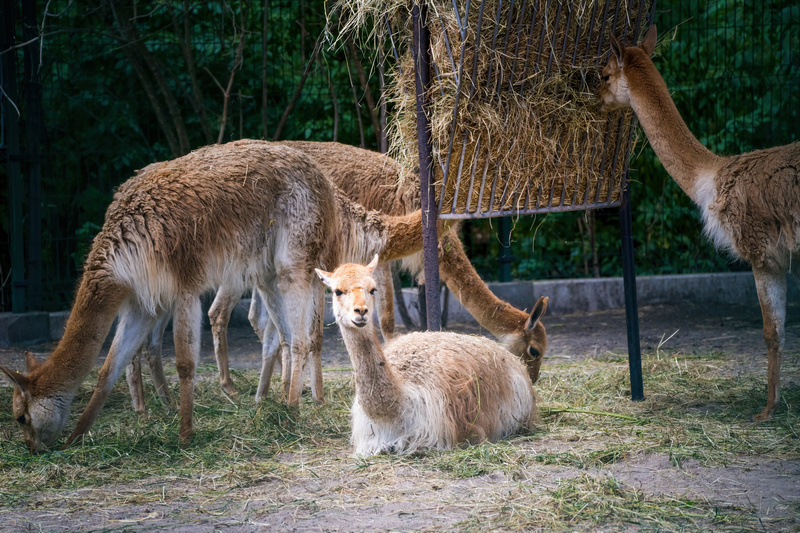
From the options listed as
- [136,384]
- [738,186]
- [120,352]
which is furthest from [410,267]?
[738,186]

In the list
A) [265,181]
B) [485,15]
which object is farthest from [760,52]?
[265,181]

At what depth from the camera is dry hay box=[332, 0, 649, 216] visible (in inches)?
173

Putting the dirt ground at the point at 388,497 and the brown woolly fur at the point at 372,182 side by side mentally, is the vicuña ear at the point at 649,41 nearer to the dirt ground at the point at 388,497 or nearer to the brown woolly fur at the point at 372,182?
the brown woolly fur at the point at 372,182

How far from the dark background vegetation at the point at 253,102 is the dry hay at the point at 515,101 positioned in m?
2.93

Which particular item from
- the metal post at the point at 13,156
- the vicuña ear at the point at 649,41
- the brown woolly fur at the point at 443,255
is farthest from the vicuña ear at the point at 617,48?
the metal post at the point at 13,156

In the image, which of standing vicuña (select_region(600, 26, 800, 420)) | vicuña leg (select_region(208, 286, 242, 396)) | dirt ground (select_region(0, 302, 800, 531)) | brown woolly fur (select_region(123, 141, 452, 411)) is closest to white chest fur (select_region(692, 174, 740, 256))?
standing vicuña (select_region(600, 26, 800, 420))

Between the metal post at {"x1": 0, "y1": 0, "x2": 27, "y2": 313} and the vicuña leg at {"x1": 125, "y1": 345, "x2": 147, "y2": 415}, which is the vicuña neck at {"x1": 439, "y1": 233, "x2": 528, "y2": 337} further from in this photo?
the metal post at {"x1": 0, "y1": 0, "x2": 27, "y2": 313}

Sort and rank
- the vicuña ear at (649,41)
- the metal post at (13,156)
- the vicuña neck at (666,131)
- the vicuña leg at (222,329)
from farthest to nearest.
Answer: the metal post at (13,156)
the vicuña leg at (222,329)
the vicuña ear at (649,41)
the vicuña neck at (666,131)

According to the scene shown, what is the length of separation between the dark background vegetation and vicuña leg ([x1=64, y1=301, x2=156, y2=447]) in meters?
3.53

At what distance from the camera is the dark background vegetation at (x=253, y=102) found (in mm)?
7883

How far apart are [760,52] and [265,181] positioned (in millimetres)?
6354

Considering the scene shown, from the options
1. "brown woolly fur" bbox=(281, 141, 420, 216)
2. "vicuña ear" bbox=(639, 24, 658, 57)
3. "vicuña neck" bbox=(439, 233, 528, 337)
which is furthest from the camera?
"brown woolly fur" bbox=(281, 141, 420, 216)

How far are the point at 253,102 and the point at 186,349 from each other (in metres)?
5.17

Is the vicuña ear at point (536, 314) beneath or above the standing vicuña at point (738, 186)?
beneath
